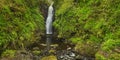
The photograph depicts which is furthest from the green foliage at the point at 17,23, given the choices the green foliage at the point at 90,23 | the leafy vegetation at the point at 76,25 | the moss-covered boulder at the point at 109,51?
the moss-covered boulder at the point at 109,51

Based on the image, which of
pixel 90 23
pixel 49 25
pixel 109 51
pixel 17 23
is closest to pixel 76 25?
pixel 90 23

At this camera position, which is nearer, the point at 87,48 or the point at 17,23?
the point at 87,48

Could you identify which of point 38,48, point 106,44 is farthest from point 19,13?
point 106,44

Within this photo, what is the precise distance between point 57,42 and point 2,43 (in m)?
3.94

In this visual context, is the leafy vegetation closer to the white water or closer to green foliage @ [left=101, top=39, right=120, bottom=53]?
green foliage @ [left=101, top=39, right=120, bottom=53]

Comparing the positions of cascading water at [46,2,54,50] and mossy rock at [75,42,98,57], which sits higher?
cascading water at [46,2,54,50]

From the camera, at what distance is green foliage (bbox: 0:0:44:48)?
14.3 m

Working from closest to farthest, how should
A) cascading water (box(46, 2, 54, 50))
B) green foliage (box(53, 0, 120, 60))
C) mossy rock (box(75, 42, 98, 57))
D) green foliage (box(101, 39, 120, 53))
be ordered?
green foliage (box(101, 39, 120, 53))
mossy rock (box(75, 42, 98, 57))
green foliage (box(53, 0, 120, 60))
cascading water (box(46, 2, 54, 50))

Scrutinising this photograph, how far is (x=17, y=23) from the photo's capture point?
15.4 metres

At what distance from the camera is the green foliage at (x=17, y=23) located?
14.3 metres

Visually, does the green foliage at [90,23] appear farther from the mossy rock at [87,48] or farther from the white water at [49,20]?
the white water at [49,20]

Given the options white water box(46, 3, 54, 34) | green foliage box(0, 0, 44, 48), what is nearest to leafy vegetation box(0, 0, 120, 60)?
green foliage box(0, 0, 44, 48)

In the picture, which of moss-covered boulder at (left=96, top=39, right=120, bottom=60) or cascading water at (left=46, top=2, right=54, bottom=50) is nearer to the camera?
moss-covered boulder at (left=96, top=39, right=120, bottom=60)

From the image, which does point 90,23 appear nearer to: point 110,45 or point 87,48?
point 87,48
